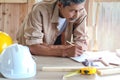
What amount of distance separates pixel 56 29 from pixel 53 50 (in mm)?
258

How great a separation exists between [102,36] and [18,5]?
1.30 meters

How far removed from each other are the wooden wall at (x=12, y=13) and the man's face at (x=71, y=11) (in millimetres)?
1815

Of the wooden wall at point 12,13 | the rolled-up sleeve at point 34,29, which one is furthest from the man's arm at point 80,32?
the wooden wall at point 12,13

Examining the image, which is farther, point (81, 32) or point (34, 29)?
point (81, 32)

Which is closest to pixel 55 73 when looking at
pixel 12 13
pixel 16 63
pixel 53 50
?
pixel 16 63

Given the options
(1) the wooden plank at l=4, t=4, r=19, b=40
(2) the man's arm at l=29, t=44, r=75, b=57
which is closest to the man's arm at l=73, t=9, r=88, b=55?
(2) the man's arm at l=29, t=44, r=75, b=57

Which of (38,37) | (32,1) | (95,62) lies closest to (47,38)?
(38,37)

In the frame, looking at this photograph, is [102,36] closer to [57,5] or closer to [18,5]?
[18,5]

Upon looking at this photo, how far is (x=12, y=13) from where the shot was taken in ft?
12.3

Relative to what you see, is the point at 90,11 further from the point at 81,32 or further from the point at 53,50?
Answer: the point at 53,50

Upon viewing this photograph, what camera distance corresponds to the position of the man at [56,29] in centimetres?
181

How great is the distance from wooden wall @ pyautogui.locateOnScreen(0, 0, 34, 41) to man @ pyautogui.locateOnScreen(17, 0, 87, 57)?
1.66 meters

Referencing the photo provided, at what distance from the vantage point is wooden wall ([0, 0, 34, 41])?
3.69 meters

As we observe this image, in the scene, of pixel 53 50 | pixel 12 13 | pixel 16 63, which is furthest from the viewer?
pixel 12 13
